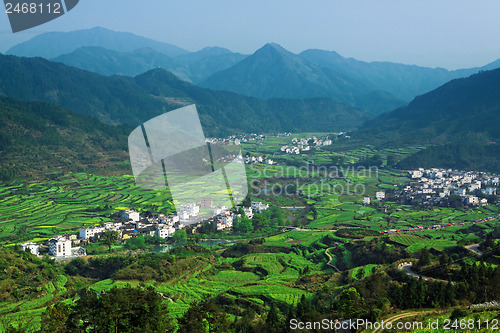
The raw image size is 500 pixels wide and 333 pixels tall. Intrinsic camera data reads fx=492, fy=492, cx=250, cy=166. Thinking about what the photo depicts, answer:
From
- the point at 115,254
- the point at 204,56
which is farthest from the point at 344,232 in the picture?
the point at 204,56

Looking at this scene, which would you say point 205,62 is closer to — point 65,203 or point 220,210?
point 65,203

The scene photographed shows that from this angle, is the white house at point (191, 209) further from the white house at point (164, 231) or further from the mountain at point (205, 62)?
the mountain at point (205, 62)

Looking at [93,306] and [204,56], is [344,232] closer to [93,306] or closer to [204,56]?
[93,306]

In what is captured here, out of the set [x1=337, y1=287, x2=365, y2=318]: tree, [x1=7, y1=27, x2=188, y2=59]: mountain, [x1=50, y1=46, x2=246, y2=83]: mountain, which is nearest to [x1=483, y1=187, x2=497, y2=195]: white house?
[x1=337, y1=287, x2=365, y2=318]: tree

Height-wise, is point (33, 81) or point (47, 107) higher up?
point (33, 81)

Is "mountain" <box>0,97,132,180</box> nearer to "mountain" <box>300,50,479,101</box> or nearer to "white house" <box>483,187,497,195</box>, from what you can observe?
"white house" <box>483,187,497,195</box>
